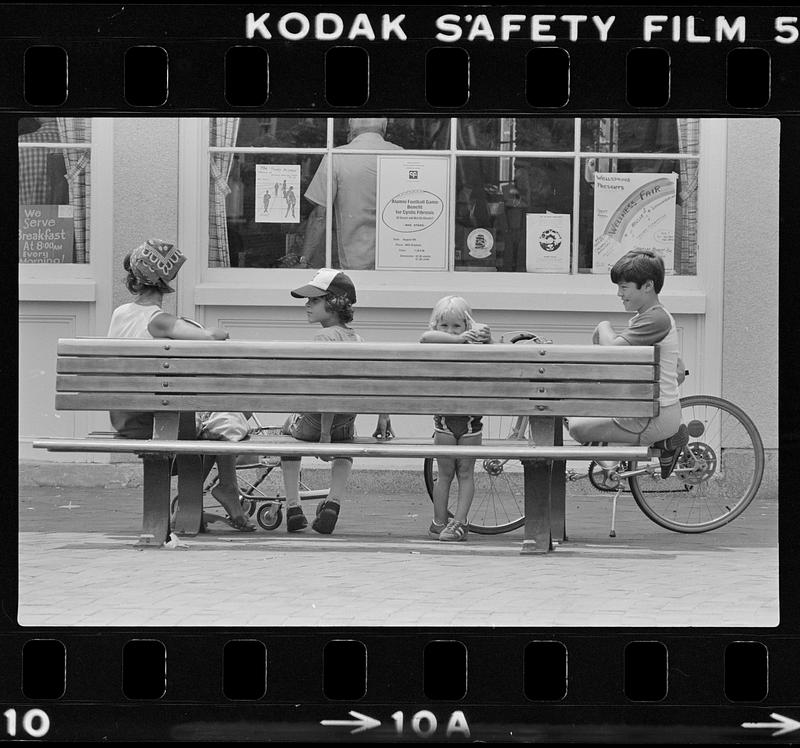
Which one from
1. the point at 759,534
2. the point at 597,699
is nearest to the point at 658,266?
the point at 759,534

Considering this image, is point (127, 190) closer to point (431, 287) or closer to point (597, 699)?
point (431, 287)

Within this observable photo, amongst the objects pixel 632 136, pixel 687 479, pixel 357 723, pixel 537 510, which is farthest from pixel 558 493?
pixel 357 723

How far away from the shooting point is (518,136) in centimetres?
861

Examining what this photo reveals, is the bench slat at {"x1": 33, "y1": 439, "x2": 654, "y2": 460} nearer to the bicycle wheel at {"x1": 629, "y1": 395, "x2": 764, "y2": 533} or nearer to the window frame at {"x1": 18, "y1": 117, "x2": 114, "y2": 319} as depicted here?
the bicycle wheel at {"x1": 629, "y1": 395, "x2": 764, "y2": 533}

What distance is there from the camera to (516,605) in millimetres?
5527

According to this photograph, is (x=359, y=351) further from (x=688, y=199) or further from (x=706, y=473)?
(x=688, y=199)

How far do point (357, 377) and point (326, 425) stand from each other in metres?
0.55

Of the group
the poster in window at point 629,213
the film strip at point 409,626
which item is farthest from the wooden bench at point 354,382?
the poster in window at point 629,213

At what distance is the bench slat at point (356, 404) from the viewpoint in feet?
20.7

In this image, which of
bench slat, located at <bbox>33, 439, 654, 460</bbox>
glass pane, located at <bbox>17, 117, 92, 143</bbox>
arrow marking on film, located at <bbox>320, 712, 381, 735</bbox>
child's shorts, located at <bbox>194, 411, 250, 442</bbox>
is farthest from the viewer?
glass pane, located at <bbox>17, 117, 92, 143</bbox>

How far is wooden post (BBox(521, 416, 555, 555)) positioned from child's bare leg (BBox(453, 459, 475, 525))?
1.01ft

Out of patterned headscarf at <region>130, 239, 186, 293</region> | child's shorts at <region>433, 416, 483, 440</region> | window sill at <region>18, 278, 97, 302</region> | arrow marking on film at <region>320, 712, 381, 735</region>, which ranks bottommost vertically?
arrow marking on film at <region>320, 712, 381, 735</region>

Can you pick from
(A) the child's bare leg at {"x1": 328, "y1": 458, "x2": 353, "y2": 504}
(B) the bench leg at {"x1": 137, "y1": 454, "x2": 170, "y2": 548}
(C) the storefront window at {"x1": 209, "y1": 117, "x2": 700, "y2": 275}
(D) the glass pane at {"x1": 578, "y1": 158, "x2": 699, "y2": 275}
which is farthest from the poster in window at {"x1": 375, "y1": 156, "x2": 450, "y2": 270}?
(B) the bench leg at {"x1": 137, "y1": 454, "x2": 170, "y2": 548}

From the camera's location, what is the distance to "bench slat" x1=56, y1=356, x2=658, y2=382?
6305 millimetres
